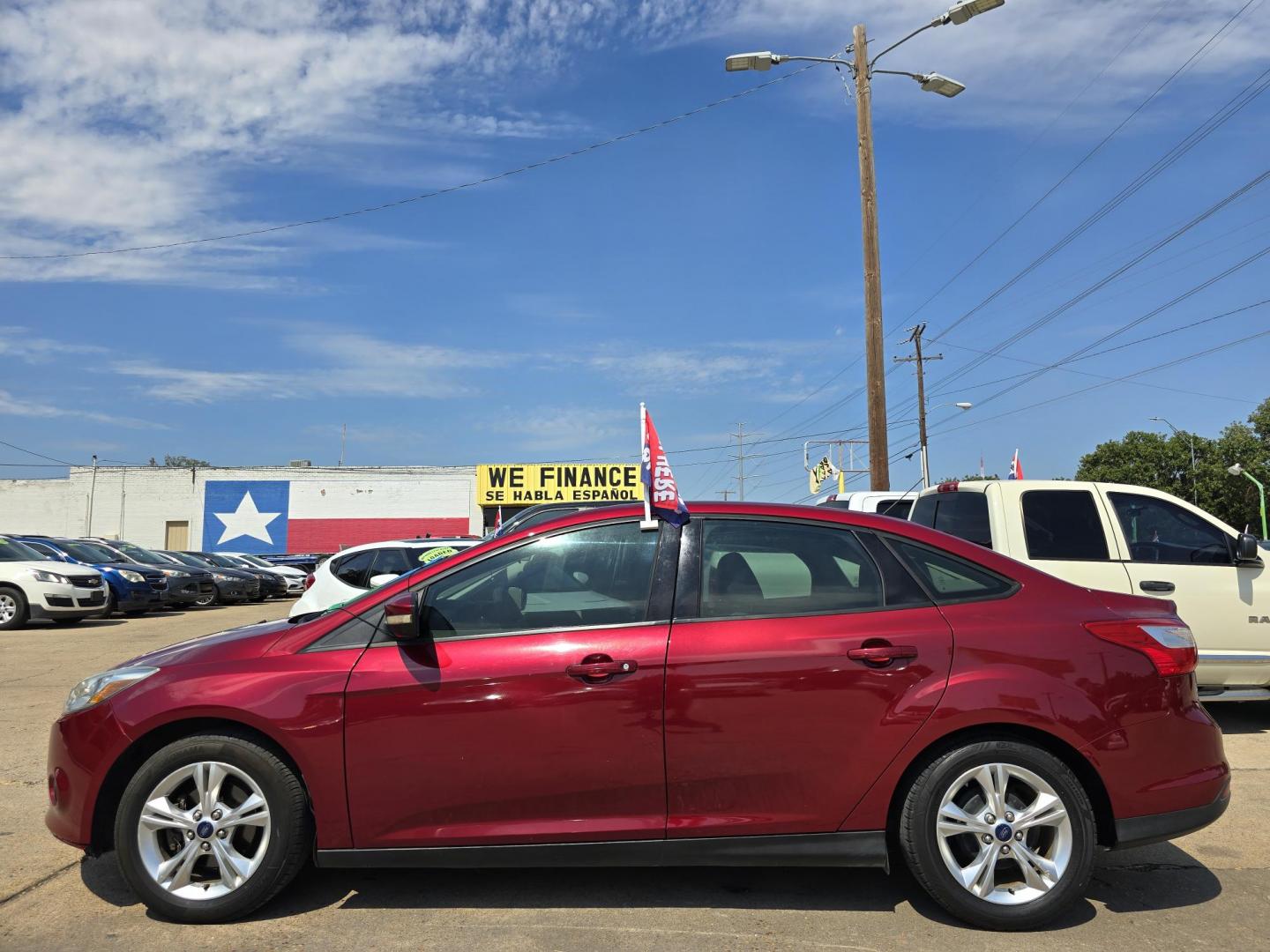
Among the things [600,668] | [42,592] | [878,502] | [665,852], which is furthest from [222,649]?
[42,592]

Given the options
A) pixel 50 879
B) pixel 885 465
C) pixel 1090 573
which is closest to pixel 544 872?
pixel 50 879

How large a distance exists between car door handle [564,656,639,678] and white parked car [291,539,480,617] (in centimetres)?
581

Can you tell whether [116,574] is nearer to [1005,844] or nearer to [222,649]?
[222,649]

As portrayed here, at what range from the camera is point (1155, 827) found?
3.70 m

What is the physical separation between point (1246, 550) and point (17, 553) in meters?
18.3

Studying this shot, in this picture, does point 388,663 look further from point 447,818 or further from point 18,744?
point 18,744

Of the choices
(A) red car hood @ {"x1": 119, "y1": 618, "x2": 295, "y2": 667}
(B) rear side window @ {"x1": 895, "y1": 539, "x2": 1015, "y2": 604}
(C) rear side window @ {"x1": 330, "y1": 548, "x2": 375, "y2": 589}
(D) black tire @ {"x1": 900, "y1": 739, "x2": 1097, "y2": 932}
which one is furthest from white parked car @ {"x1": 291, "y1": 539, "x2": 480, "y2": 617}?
(D) black tire @ {"x1": 900, "y1": 739, "x2": 1097, "y2": 932}

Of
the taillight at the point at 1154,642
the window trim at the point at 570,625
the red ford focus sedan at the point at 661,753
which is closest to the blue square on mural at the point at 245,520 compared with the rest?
the red ford focus sedan at the point at 661,753

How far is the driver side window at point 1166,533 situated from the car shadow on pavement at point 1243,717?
124cm

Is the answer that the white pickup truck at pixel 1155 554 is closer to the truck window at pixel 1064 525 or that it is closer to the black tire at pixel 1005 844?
the truck window at pixel 1064 525

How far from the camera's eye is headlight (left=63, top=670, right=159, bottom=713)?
3836 mm

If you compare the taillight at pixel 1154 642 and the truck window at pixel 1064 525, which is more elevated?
the truck window at pixel 1064 525

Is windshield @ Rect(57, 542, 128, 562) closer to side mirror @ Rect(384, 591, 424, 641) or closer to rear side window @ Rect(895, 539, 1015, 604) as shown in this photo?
side mirror @ Rect(384, 591, 424, 641)

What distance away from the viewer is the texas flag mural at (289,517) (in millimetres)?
48094
